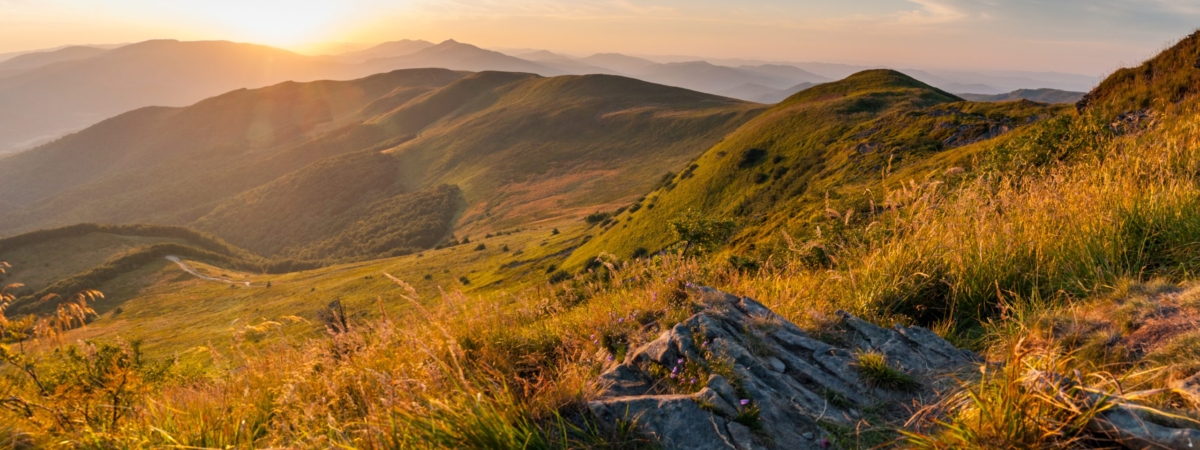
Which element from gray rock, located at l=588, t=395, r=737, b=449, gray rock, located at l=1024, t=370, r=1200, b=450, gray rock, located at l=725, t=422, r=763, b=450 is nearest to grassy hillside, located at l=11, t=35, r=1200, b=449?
gray rock, located at l=1024, t=370, r=1200, b=450

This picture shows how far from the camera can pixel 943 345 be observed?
4629 mm

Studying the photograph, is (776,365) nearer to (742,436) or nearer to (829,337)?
(829,337)

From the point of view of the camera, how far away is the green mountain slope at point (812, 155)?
46344 mm

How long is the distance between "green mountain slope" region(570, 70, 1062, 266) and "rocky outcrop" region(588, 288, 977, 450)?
3168 centimetres

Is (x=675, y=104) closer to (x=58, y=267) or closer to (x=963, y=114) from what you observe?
(x=963, y=114)

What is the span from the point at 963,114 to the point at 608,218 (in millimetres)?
56811

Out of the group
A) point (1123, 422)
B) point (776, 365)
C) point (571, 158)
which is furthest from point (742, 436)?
point (571, 158)

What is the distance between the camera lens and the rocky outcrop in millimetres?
3447

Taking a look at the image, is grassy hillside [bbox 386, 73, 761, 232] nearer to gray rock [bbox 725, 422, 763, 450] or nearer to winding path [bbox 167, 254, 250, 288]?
winding path [bbox 167, 254, 250, 288]

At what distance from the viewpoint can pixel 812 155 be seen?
6234 cm

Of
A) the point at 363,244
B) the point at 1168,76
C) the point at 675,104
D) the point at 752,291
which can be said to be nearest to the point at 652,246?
the point at 1168,76

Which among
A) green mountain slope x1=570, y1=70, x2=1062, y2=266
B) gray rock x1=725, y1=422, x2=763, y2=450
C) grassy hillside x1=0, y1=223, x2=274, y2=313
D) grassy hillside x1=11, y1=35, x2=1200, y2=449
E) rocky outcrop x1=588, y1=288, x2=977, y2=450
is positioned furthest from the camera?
grassy hillside x1=0, y1=223, x2=274, y2=313

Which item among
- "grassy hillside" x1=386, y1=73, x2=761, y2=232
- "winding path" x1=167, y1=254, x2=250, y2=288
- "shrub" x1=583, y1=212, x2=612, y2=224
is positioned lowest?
"winding path" x1=167, y1=254, x2=250, y2=288

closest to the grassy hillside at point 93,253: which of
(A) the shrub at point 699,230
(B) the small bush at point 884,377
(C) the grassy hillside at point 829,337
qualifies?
(A) the shrub at point 699,230
